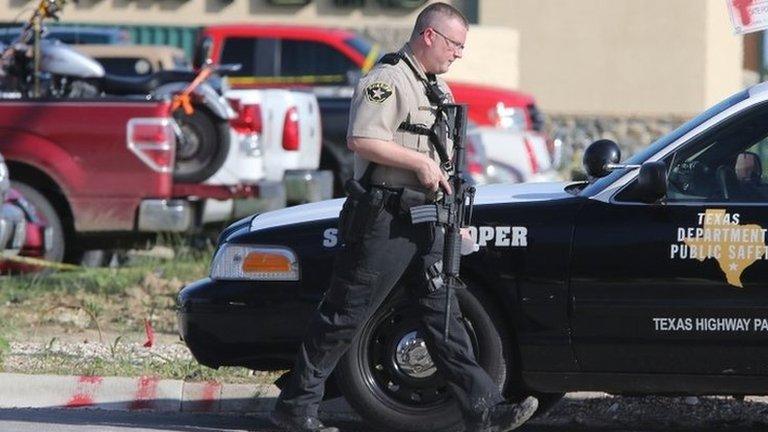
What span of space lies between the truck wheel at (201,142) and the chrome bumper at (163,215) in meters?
0.48

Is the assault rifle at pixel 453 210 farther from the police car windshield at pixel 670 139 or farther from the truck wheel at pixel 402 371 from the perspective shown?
the police car windshield at pixel 670 139

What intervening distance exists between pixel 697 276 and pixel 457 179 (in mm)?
966

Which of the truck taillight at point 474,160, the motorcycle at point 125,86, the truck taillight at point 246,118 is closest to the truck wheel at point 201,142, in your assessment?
the motorcycle at point 125,86

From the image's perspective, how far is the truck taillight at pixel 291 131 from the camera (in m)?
14.0

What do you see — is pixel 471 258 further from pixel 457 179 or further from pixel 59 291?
pixel 59 291

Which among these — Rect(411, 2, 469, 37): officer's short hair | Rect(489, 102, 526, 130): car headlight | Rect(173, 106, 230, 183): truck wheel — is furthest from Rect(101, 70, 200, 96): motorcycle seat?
Rect(489, 102, 526, 130): car headlight

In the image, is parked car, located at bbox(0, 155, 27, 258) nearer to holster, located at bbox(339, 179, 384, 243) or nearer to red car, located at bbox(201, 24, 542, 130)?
holster, located at bbox(339, 179, 384, 243)

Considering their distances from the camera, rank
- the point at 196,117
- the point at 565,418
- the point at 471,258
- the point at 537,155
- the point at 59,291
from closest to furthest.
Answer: the point at 471,258 < the point at 565,418 < the point at 59,291 < the point at 196,117 < the point at 537,155

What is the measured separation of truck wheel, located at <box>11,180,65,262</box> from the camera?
12211 millimetres

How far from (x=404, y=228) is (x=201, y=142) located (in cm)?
668

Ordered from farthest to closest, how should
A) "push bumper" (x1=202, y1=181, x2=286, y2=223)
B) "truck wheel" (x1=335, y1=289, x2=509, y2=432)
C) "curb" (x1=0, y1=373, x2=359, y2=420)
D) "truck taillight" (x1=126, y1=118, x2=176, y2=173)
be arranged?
"push bumper" (x1=202, y1=181, x2=286, y2=223), "truck taillight" (x1=126, y1=118, x2=176, y2=173), "curb" (x1=0, y1=373, x2=359, y2=420), "truck wheel" (x1=335, y1=289, x2=509, y2=432)

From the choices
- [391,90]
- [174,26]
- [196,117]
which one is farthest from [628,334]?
[174,26]

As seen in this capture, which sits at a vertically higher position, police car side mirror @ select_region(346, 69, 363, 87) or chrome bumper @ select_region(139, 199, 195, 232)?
police car side mirror @ select_region(346, 69, 363, 87)

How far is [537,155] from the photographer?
682 inches
